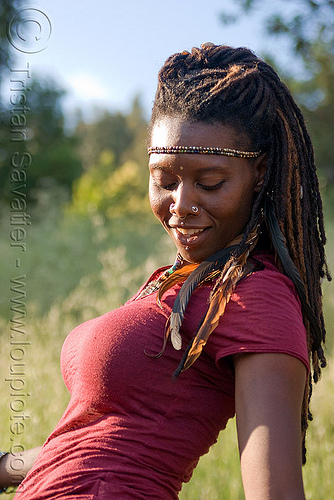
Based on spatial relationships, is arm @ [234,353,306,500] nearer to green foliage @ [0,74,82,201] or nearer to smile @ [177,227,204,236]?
smile @ [177,227,204,236]

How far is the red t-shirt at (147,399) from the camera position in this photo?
1.36m

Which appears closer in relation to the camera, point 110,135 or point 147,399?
point 147,399

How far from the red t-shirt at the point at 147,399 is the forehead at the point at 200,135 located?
1.05 feet

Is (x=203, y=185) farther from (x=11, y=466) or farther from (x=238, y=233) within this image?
(x=11, y=466)

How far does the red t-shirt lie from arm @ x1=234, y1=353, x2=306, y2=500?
8 centimetres

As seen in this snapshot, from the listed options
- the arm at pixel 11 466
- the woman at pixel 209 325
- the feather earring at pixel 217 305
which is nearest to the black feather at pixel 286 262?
the woman at pixel 209 325

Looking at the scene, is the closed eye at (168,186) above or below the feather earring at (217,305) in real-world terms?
above

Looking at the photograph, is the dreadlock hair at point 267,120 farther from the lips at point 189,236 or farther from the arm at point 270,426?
the arm at point 270,426

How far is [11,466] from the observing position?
6.52ft

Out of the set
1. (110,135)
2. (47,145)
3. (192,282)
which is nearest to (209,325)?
→ (192,282)

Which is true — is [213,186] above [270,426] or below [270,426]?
above

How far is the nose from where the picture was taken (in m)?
1.51

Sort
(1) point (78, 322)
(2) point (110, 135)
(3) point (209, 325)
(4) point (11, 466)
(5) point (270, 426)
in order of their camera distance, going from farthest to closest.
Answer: (2) point (110, 135), (1) point (78, 322), (4) point (11, 466), (3) point (209, 325), (5) point (270, 426)

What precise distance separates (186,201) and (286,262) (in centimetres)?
30
